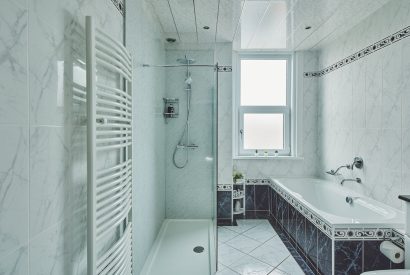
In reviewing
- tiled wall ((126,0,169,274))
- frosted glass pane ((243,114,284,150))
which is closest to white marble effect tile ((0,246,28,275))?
tiled wall ((126,0,169,274))

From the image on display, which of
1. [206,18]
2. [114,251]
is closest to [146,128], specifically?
[114,251]

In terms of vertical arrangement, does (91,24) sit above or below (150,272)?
above

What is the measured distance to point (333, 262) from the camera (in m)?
1.74

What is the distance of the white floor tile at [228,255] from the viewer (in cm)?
225

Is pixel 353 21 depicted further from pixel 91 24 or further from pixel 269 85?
pixel 91 24

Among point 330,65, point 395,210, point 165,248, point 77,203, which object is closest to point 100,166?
point 77,203

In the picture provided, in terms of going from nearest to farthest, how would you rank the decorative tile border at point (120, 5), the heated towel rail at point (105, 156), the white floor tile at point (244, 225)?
the heated towel rail at point (105, 156)
the decorative tile border at point (120, 5)
the white floor tile at point (244, 225)

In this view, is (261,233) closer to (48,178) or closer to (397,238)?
(397,238)

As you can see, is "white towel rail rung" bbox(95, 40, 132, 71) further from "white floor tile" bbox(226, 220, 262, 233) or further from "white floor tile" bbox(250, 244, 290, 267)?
"white floor tile" bbox(226, 220, 262, 233)

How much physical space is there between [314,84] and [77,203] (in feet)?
11.2

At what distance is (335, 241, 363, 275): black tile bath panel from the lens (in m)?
1.73

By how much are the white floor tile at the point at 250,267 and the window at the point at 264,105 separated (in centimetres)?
155

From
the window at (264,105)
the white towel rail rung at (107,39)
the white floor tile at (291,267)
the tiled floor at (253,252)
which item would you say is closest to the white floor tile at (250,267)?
the tiled floor at (253,252)

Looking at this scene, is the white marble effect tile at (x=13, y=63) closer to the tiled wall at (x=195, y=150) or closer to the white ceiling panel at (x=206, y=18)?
the white ceiling panel at (x=206, y=18)
